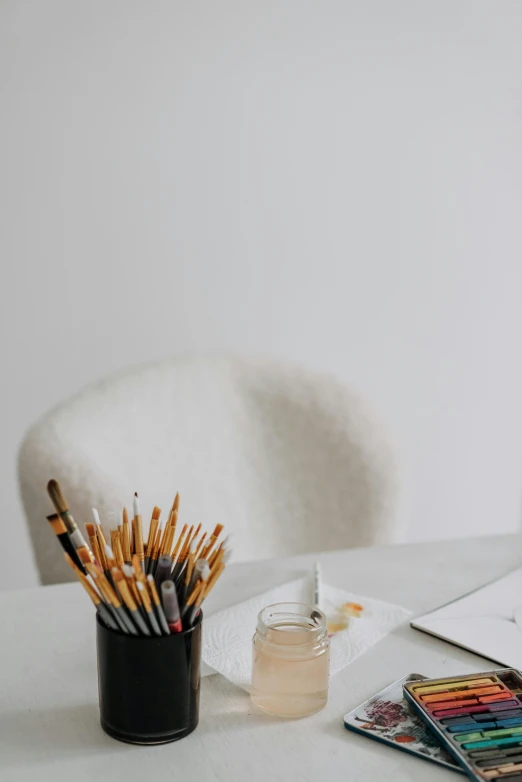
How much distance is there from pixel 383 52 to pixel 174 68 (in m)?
0.53

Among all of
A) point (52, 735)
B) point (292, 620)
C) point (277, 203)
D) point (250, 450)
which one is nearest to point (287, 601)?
point (292, 620)

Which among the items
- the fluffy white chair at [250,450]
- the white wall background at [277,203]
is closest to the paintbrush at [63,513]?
the fluffy white chair at [250,450]

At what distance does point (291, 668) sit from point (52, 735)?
19 cm

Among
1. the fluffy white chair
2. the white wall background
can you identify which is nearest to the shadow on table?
the fluffy white chair

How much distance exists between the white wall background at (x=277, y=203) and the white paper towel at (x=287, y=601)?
720mm

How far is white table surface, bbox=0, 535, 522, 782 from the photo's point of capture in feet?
1.95

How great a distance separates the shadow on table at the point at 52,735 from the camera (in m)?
0.61

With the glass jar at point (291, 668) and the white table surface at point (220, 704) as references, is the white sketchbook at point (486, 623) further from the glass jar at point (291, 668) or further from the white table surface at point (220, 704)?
the glass jar at point (291, 668)

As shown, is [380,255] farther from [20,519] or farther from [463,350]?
[20,519]

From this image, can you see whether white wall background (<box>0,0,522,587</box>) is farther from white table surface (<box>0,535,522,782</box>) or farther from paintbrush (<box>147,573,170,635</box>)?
paintbrush (<box>147,573,170,635</box>)

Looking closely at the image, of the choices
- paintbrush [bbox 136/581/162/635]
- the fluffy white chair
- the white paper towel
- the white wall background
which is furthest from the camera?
the white wall background

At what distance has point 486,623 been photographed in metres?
0.83

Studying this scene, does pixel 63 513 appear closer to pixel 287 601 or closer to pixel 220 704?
pixel 220 704

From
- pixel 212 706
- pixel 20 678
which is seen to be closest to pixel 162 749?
pixel 212 706
